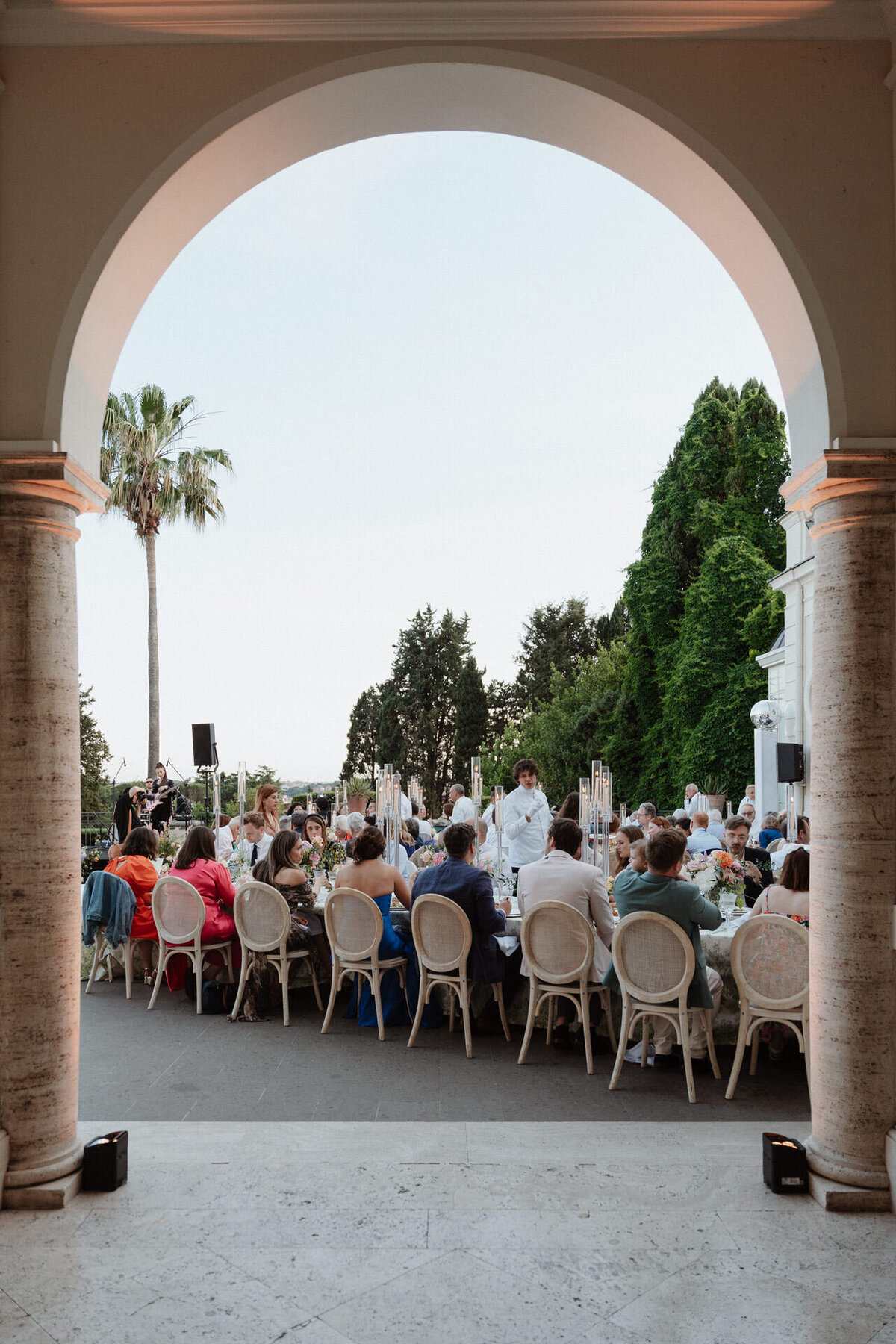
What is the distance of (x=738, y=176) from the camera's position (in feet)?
11.8

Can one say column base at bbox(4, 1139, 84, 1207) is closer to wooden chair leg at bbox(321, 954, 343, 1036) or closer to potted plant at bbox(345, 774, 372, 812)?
wooden chair leg at bbox(321, 954, 343, 1036)

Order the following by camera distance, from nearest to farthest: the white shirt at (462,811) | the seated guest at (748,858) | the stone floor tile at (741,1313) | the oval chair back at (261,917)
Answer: the stone floor tile at (741,1313)
the oval chair back at (261,917)
the seated guest at (748,858)
the white shirt at (462,811)

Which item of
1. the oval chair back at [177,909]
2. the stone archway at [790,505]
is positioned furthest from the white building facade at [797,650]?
the stone archway at [790,505]

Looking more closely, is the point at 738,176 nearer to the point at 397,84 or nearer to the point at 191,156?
the point at 397,84

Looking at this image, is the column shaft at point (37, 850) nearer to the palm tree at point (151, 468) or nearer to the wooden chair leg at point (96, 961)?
the wooden chair leg at point (96, 961)

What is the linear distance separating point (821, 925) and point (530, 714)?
88.2ft

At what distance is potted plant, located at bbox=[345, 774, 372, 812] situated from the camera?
10195mm

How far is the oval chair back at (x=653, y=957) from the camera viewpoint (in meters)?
4.67

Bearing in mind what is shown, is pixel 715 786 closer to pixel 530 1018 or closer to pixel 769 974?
pixel 530 1018

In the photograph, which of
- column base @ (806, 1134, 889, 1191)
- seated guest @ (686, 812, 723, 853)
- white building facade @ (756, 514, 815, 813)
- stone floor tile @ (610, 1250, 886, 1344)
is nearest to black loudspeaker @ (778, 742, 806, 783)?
white building facade @ (756, 514, 815, 813)

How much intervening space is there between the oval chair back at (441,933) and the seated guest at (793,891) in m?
1.60

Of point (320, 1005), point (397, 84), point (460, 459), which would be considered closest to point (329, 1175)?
point (320, 1005)

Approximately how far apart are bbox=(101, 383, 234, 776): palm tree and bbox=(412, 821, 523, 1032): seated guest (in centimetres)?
1359

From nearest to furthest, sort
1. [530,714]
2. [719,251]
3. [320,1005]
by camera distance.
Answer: [719,251] → [320,1005] → [530,714]
